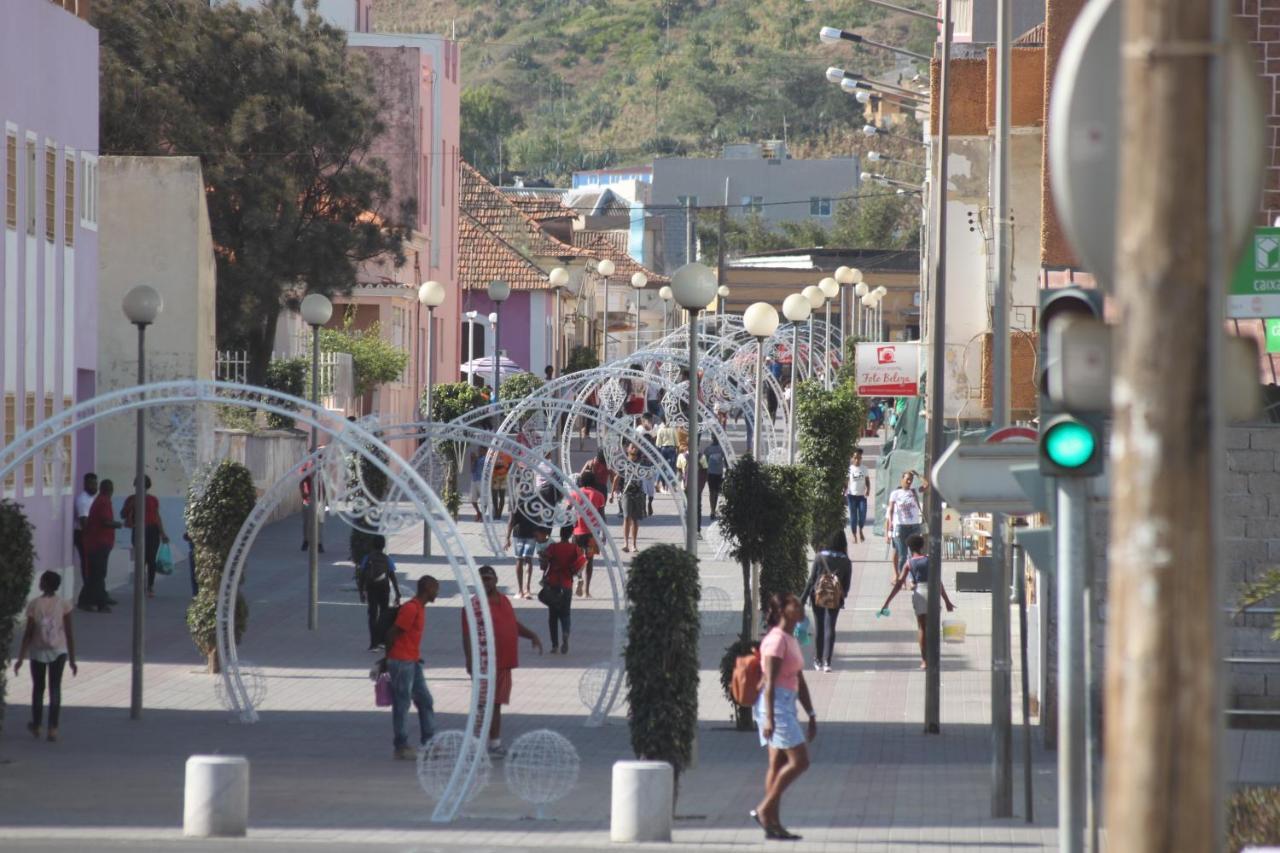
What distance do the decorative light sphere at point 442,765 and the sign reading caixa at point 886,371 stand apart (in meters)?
20.3

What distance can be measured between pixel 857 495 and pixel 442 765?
22581mm

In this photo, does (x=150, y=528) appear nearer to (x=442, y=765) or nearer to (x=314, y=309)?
(x=314, y=309)

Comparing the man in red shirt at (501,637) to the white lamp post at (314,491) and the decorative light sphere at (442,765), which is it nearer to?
the decorative light sphere at (442,765)

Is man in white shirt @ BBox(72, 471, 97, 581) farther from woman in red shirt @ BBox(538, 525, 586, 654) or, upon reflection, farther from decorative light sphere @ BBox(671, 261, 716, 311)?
decorative light sphere @ BBox(671, 261, 716, 311)

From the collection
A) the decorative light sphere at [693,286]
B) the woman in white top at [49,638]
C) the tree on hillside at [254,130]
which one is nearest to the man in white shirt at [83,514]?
the woman in white top at [49,638]

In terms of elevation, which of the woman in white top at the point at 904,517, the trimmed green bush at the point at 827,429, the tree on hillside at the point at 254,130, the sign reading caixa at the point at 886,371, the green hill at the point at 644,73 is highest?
the green hill at the point at 644,73

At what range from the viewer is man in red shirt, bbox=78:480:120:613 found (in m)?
25.6

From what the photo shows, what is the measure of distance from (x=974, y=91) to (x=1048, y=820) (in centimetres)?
1457

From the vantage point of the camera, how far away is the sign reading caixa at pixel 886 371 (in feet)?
113

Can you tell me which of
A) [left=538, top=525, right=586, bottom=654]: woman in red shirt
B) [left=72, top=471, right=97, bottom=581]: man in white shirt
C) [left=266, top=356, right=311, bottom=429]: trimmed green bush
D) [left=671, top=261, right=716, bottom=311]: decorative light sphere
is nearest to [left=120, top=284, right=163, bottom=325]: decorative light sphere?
[left=671, top=261, right=716, bottom=311]: decorative light sphere

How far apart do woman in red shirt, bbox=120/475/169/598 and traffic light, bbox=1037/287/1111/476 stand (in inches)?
814

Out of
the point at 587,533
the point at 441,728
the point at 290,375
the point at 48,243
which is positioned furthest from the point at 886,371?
the point at 441,728

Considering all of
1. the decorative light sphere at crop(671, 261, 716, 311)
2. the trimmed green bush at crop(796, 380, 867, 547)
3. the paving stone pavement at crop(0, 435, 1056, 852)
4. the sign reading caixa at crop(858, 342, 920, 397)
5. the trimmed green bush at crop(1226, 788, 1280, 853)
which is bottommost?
the paving stone pavement at crop(0, 435, 1056, 852)

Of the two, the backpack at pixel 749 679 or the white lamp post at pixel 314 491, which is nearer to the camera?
the backpack at pixel 749 679
